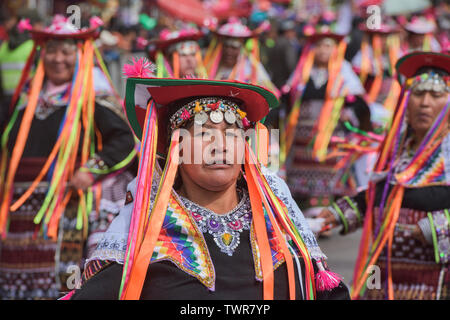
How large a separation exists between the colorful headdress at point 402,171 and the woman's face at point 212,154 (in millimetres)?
1581

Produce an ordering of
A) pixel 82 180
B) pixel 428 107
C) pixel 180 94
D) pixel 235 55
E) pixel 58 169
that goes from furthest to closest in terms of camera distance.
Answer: pixel 235 55, pixel 58 169, pixel 82 180, pixel 428 107, pixel 180 94

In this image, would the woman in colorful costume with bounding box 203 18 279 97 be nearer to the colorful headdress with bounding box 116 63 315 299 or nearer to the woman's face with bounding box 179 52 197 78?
the woman's face with bounding box 179 52 197 78

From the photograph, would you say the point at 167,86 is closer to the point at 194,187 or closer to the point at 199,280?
the point at 194,187

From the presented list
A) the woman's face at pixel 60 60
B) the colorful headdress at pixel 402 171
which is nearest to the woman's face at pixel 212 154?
the colorful headdress at pixel 402 171

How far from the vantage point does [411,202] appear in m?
4.28

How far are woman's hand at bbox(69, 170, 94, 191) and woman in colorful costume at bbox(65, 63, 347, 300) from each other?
5.73 ft

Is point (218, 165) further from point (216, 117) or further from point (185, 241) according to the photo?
point (185, 241)

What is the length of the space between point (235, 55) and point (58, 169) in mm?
3812

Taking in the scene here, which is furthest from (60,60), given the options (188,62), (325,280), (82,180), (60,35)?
(325,280)

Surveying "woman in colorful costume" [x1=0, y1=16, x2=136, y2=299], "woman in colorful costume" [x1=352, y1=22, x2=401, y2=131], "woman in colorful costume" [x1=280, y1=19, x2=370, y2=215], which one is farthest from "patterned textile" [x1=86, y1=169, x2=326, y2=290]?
"woman in colorful costume" [x1=352, y1=22, x2=401, y2=131]

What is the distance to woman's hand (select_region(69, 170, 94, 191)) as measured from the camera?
488cm

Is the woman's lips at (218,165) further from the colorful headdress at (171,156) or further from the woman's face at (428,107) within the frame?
the woman's face at (428,107)

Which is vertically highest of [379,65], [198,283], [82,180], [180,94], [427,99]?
[379,65]
